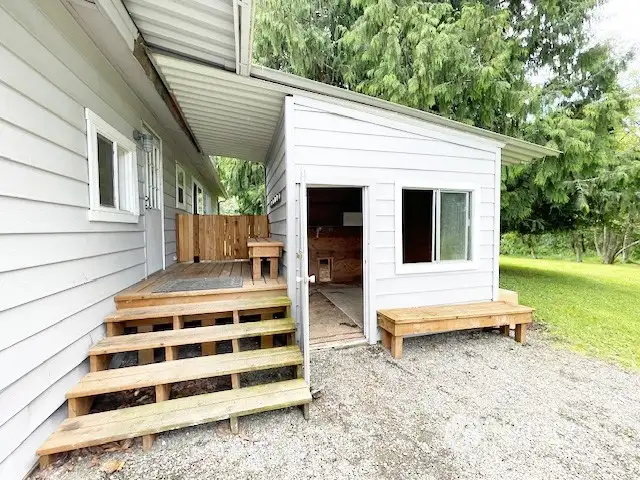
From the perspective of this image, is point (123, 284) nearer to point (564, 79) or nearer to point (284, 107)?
point (284, 107)

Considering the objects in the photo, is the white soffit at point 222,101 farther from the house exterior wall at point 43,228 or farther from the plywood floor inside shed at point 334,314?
the plywood floor inside shed at point 334,314

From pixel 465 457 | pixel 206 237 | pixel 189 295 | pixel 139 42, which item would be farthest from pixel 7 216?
pixel 206 237

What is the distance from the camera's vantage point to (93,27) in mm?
2535

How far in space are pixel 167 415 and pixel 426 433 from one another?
190 centimetres

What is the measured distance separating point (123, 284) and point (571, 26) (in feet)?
30.9

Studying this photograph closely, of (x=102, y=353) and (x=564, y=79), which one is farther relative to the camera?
(x=564, y=79)

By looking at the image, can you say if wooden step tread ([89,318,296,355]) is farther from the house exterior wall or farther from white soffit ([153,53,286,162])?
white soffit ([153,53,286,162])

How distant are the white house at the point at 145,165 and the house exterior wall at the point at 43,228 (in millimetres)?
11

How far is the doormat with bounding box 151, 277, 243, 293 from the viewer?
3369mm

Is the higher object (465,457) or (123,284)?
(123,284)

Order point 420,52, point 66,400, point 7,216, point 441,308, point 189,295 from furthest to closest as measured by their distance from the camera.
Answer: point 420,52 < point 441,308 < point 189,295 < point 66,400 < point 7,216

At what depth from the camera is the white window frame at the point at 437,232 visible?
389cm

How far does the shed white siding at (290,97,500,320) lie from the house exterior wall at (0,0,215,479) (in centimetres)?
201

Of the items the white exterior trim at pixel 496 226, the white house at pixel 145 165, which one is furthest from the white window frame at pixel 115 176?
the white exterior trim at pixel 496 226
